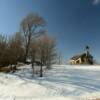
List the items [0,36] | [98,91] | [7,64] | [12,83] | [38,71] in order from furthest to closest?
1. [0,36]
2. [7,64]
3. [38,71]
4. [12,83]
5. [98,91]

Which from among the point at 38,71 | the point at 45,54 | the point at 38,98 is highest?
the point at 45,54

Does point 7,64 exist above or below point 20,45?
below

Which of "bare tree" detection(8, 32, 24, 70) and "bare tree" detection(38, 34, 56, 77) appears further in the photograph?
"bare tree" detection(8, 32, 24, 70)

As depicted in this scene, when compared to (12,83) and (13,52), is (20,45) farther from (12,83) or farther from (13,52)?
(12,83)

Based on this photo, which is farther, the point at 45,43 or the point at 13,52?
the point at 13,52

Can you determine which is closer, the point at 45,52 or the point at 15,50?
the point at 45,52

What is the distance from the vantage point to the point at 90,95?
37.3 ft

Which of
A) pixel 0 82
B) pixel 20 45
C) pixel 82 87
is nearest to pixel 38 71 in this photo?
pixel 0 82

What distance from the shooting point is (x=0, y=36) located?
1228 inches

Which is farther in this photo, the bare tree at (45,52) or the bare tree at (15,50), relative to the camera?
the bare tree at (15,50)

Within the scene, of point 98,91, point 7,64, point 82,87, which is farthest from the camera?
point 7,64

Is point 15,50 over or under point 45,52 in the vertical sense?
over

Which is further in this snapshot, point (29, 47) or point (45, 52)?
point (29, 47)

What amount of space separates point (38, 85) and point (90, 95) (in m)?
4.02
